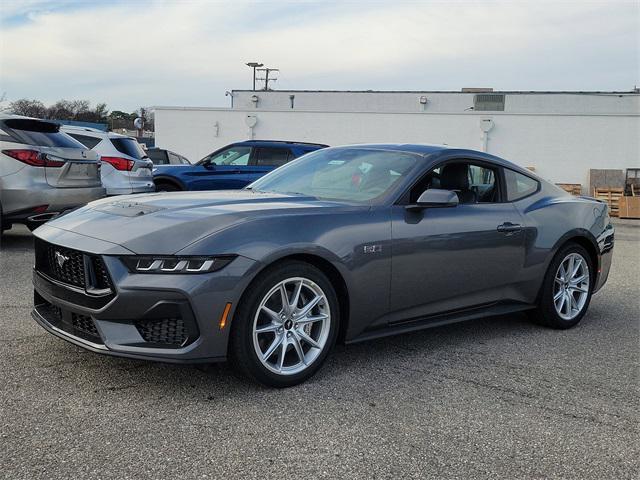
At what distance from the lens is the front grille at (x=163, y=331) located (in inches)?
135

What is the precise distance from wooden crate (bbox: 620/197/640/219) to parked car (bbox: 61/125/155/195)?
50.3 ft

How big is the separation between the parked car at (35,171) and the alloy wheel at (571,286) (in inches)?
215

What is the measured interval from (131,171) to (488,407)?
7.87 metres

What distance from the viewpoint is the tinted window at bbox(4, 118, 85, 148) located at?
7891 mm

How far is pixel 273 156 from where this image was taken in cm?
1227

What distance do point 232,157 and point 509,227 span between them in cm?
813

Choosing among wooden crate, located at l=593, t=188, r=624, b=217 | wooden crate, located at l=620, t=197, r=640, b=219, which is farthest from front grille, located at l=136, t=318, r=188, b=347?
wooden crate, located at l=593, t=188, r=624, b=217

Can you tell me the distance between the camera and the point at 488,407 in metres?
3.66

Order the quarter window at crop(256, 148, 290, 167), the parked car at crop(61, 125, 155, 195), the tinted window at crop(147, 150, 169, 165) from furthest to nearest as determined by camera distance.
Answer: the tinted window at crop(147, 150, 169, 165) → the quarter window at crop(256, 148, 290, 167) → the parked car at crop(61, 125, 155, 195)

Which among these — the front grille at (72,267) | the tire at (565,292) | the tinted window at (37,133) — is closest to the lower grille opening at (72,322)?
the front grille at (72,267)

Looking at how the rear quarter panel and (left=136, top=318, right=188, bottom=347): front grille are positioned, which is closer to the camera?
(left=136, top=318, right=188, bottom=347): front grille

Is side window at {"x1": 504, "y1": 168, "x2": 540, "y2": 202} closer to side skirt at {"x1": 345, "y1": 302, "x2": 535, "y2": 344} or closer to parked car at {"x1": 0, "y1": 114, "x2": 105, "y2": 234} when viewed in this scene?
side skirt at {"x1": 345, "y1": 302, "x2": 535, "y2": 344}

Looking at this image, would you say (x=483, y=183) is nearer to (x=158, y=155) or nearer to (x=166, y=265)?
(x=166, y=265)

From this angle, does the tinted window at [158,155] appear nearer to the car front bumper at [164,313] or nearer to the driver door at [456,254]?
the driver door at [456,254]
